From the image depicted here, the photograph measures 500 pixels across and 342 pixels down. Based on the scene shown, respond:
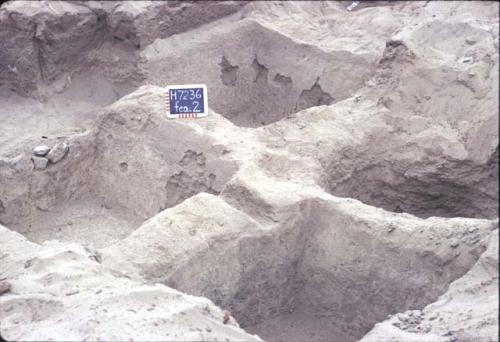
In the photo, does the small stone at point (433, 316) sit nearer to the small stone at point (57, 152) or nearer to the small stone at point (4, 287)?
the small stone at point (4, 287)

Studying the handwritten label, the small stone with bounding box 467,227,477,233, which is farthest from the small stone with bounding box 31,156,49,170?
the small stone with bounding box 467,227,477,233

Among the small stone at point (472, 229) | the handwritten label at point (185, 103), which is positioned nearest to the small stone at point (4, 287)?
the handwritten label at point (185, 103)

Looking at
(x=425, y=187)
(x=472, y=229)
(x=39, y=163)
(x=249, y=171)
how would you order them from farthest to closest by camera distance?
(x=39, y=163) < (x=425, y=187) < (x=249, y=171) < (x=472, y=229)

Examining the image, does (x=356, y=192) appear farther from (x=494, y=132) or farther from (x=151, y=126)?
(x=151, y=126)

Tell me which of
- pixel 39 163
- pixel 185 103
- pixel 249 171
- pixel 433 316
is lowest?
pixel 39 163

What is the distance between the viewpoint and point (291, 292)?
4.40m

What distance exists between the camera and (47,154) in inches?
209

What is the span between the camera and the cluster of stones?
17.3ft

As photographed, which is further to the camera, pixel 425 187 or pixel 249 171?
pixel 425 187

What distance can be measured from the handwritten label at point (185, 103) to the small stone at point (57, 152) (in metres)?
0.76

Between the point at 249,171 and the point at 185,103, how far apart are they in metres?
0.90

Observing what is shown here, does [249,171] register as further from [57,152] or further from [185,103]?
[57,152]

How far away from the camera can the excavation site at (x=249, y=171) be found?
11.7 ft

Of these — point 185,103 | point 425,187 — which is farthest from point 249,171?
point 425,187
